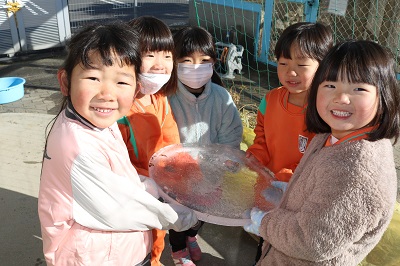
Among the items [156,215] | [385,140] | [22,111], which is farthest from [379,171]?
[22,111]

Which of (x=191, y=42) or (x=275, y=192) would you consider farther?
(x=191, y=42)

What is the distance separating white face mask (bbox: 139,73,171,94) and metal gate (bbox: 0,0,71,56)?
21.1ft

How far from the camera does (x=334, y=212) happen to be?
4.19ft

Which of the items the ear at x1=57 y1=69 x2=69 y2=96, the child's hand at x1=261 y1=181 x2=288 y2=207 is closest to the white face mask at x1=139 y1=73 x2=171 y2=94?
the ear at x1=57 y1=69 x2=69 y2=96

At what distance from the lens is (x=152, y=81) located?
6.95 feet

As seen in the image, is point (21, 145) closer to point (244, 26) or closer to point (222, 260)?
point (222, 260)

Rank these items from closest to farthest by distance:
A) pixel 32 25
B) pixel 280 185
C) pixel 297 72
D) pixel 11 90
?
pixel 280 185
pixel 297 72
pixel 11 90
pixel 32 25

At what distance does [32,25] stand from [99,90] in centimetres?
735

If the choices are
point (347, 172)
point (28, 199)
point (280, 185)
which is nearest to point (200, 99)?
point (280, 185)

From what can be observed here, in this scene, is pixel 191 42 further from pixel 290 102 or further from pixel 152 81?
pixel 290 102

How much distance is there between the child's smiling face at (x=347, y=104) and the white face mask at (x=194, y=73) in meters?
1.06

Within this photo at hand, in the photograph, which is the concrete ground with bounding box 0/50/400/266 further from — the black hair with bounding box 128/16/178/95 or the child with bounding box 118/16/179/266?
the black hair with bounding box 128/16/178/95

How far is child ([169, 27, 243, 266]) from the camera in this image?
2395mm

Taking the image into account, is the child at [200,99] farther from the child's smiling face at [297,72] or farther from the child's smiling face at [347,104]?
the child's smiling face at [347,104]
